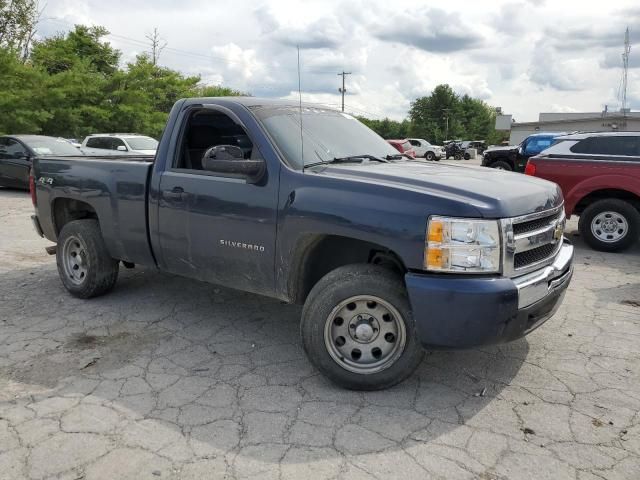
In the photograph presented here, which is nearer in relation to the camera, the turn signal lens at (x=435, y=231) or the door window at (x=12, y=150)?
the turn signal lens at (x=435, y=231)

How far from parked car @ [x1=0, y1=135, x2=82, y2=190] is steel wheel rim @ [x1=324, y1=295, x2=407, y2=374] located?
11993 mm

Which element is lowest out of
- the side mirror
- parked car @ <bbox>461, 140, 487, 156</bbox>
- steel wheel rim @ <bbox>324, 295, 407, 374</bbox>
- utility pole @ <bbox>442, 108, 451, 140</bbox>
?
steel wheel rim @ <bbox>324, 295, 407, 374</bbox>

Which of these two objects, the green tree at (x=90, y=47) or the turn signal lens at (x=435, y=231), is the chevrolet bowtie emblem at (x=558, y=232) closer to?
the turn signal lens at (x=435, y=231)

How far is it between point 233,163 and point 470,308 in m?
1.83

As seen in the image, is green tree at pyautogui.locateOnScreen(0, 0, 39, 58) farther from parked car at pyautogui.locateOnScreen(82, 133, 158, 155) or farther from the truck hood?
the truck hood

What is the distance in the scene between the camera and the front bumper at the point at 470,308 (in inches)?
119

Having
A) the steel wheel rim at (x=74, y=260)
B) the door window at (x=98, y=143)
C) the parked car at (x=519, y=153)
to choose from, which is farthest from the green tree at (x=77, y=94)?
the steel wheel rim at (x=74, y=260)

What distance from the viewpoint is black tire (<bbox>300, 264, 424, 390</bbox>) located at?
3.32 m

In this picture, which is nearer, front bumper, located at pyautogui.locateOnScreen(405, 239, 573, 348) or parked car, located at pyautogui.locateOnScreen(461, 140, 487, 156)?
front bumper, located at pyautogui.locateOnScreen(405, 239, 573, 348)

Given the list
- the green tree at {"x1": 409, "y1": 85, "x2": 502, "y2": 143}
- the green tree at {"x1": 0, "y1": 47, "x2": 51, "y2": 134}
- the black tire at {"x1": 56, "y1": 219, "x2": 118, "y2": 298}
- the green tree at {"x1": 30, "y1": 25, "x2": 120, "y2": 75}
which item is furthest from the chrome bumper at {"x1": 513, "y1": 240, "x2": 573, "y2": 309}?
the green tree at {"x1": 409, "y1": 85, "x2": 502, "y2": 143}

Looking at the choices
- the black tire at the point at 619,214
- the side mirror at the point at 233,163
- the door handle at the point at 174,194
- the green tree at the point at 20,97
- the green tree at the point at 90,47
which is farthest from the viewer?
the green tree at the point at 90,47

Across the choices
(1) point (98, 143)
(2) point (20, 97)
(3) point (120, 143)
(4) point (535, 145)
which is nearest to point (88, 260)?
(3) point (120, 143)

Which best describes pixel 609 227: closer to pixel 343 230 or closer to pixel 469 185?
pixel 469 185

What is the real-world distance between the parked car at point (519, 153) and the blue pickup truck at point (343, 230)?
12.3 m
